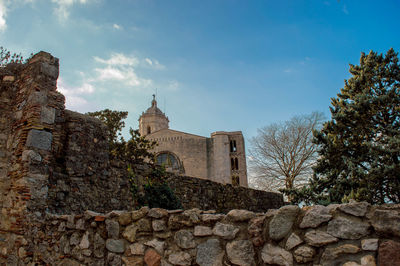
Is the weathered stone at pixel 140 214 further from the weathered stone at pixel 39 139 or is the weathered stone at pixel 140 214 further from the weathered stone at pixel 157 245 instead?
the weathered stone at pixel 39 139

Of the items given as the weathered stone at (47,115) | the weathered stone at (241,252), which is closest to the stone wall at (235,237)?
the weathered stone at (241,252)

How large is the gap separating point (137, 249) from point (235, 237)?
114cm

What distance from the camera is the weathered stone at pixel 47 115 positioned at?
4953mm

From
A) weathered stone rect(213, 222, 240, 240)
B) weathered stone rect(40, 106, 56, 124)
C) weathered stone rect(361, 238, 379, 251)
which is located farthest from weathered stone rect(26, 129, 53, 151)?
weathered stone rect(361, 238, 379, 251)

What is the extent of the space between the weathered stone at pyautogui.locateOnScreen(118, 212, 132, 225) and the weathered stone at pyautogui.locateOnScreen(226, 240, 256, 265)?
3.96 feet

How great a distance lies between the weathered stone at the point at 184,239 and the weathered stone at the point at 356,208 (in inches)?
52.3

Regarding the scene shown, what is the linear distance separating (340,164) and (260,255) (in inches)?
410

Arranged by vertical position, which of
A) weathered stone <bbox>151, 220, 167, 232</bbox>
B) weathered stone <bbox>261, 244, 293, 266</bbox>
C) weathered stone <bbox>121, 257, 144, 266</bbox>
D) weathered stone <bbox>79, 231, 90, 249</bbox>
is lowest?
weathered stone <bbox>121, 257, 144, 266</bbox>

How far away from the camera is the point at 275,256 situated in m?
2.08

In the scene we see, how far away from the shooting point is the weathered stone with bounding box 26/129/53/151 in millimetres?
4730

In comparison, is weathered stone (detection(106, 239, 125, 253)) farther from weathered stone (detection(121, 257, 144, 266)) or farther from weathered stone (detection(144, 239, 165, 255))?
weathered stone (detection(144, 239, 165, 255))

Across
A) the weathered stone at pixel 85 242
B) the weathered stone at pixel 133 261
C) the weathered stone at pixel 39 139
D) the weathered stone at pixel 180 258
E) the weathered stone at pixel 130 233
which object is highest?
the weathered stone at pixel 39 139

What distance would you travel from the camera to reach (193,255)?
253cm

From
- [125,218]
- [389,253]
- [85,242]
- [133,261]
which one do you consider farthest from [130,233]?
[389,253]
